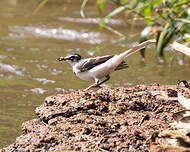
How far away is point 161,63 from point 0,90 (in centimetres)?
372

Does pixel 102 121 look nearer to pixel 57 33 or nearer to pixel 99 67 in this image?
pixel 99 67

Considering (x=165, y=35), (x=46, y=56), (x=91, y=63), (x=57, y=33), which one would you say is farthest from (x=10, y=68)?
(x=91, y=63)

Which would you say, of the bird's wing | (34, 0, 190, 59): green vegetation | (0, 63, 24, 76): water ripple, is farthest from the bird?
(0, 63, 24, 76): water ripple

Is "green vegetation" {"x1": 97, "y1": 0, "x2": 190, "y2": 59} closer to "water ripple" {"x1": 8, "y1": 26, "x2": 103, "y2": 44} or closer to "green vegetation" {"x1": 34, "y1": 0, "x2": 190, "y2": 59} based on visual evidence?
"green vegetation" {"x1": 34, "y1": 0, "x2": 190, "y2": 59}

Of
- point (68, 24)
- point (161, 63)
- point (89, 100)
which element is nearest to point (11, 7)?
point (68, 24)

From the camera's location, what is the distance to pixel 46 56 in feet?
30.8

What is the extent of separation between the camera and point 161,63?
9.41 meters

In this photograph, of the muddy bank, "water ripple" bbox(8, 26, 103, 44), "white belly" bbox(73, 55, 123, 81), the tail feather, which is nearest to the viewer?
the muddy bank

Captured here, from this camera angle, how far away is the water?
6508mm

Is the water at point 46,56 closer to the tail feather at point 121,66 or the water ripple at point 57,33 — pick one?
the water ripple at point 57,33

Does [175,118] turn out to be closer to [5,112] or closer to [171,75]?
[5,112]

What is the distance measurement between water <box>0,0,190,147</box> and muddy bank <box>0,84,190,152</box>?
1.07 metres

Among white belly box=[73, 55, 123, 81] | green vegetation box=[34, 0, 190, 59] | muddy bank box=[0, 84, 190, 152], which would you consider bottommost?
muddy bank box=[0, 84, 190, 152]

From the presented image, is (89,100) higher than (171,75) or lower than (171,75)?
Answer: lower
